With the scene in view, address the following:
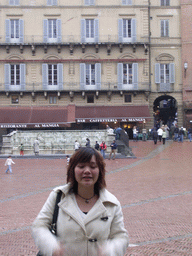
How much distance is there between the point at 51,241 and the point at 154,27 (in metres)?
37.4

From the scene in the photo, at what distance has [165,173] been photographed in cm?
1669

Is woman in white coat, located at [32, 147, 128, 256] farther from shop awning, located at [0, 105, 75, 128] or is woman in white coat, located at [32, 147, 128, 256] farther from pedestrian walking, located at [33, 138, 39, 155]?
shop awning, located at [0, 105, 75, 128]

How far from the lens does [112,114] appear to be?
118 ft

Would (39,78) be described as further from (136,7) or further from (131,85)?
(136,7)

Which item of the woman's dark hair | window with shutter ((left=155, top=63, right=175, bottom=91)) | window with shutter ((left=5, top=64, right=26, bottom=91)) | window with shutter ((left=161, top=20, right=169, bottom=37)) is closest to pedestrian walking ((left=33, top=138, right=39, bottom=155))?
window with shutter ((left=5, top=64, right=26, bottom=91))

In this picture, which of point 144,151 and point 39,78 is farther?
point 39,78

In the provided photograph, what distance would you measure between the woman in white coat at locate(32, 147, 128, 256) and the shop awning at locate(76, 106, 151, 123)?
32.2 meters

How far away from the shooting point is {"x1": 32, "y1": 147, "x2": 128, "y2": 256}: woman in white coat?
9.00 feet

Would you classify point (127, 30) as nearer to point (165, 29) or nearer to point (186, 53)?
point (165, 29)

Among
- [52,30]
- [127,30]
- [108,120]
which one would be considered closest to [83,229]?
[108,120]

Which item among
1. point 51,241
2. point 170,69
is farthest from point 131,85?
point 51,241

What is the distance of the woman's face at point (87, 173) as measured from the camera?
2.96 meters

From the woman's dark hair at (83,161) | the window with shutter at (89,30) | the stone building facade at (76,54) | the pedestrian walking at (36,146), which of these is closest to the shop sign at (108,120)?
the stone building facade at (76,54)

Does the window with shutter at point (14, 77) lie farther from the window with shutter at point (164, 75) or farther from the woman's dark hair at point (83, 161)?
the woman's dark hair at point (83, 161)
